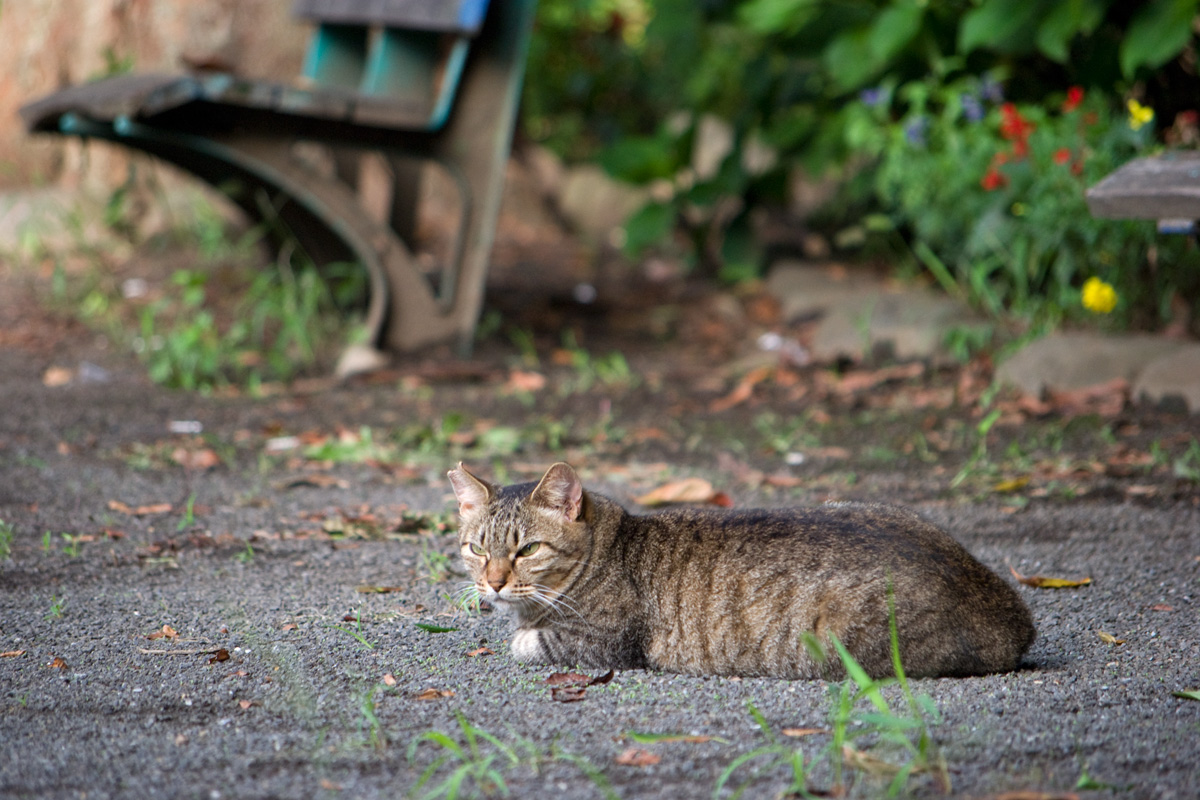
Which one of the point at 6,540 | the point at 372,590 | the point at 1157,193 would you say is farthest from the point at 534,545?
the point at 1157,193

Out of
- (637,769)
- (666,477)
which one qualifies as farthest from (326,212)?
(637,769)

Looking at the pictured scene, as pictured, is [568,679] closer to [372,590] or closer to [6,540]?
[372,590]

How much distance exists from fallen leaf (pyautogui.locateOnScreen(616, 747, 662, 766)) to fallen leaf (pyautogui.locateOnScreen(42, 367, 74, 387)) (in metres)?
4.47

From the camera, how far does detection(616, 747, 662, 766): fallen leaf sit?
210cm

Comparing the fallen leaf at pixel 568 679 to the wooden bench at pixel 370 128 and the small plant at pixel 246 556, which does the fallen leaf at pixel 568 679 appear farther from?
the wooden bench at pixel 370 128

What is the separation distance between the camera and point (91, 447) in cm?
477

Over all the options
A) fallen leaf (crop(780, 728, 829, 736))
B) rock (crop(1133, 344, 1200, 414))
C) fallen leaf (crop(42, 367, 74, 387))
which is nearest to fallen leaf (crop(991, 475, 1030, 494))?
rock (crop(1133, 344, 1200, 414))

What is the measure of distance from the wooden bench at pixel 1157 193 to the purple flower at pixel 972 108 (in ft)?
5.95

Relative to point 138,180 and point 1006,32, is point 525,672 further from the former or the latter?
point 138,180

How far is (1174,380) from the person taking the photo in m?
4.71

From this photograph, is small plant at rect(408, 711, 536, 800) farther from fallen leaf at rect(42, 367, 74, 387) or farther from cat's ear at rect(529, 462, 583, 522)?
fallen leaf at rect(42, 367, 74, 387)

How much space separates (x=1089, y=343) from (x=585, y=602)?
10.8ft

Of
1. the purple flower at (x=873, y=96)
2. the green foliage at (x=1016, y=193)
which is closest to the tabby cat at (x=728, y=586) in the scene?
the green foliage at (x=1016, y=193)

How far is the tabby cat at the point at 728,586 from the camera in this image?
2.56 m
